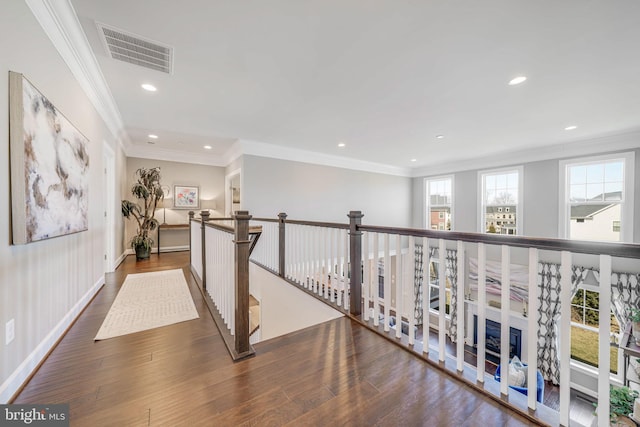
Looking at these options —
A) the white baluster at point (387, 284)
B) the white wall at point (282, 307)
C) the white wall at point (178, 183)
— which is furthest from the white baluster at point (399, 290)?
the white wall at point (178, 183)

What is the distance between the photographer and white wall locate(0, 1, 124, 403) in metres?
1.32

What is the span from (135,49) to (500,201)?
7407mm

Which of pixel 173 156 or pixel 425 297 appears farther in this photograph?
pixel 173 156

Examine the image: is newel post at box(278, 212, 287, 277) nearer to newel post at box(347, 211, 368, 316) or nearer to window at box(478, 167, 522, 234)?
newel post at box(347, 211, 368, 316)

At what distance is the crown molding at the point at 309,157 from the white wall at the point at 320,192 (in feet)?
0.34

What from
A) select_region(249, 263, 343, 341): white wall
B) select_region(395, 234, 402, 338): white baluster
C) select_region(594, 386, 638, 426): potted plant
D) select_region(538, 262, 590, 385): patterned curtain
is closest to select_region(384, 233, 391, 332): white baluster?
select_region(395, 234, 402, 338): white baluster

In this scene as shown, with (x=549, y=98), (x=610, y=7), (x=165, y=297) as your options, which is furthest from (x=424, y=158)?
(x=165, y=297)

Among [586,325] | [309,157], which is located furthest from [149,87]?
[586,325]

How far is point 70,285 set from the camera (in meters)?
2.23

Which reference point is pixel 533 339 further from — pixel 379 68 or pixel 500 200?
pixel 500 200

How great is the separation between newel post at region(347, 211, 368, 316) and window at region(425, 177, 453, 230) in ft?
18.9

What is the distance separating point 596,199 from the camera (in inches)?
185

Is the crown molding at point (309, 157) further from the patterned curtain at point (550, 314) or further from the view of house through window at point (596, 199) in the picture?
the patterned curtain at point (550, 314)

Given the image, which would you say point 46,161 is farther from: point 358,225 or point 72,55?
point 358,225
